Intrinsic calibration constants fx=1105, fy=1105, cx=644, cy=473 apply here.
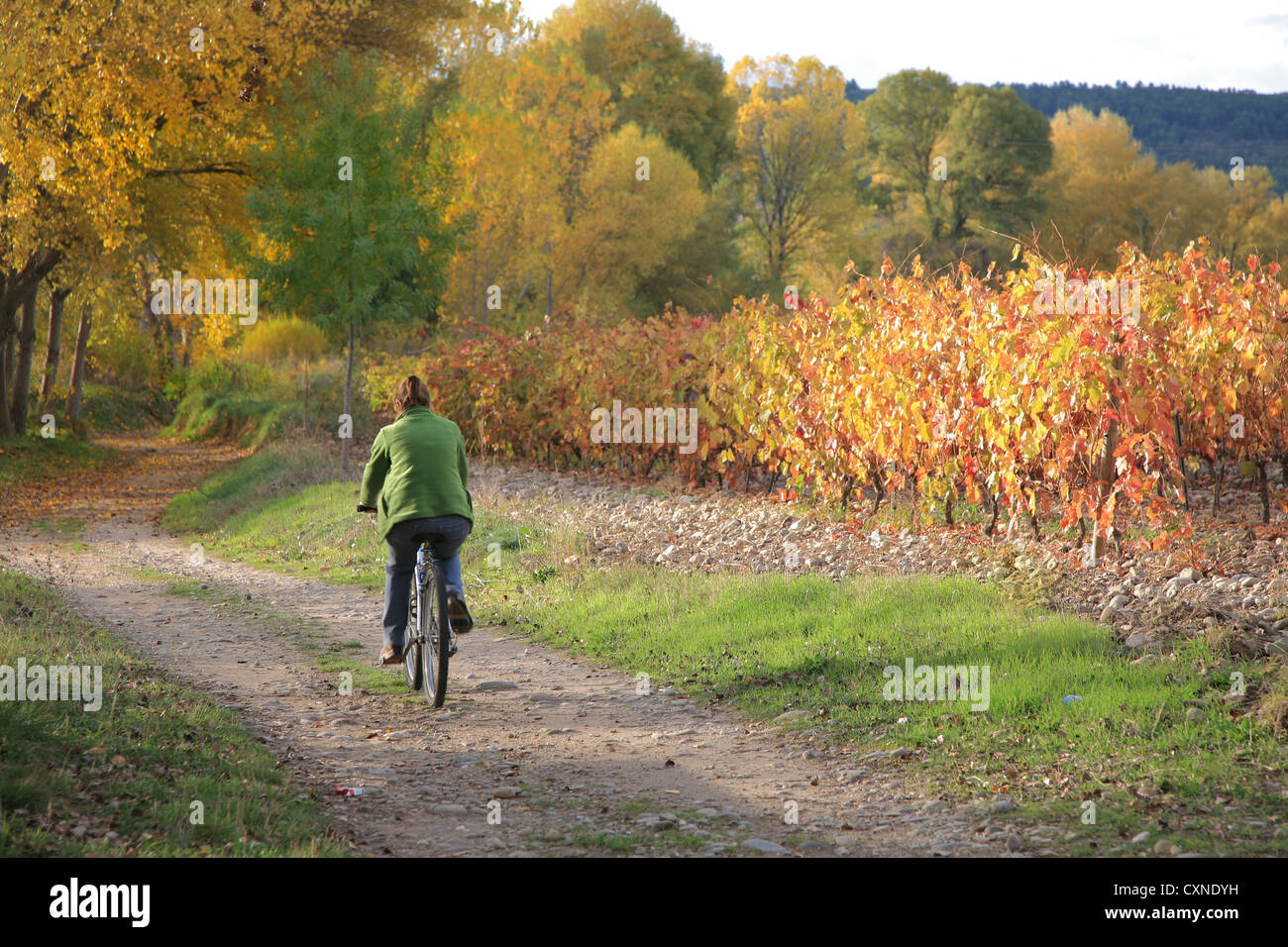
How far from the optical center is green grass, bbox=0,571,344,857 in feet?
13.2

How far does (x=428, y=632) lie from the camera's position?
680cm

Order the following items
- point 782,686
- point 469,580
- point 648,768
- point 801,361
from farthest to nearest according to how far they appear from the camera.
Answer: point 801,361 → point 469,580 → point 782,686 → point 648,768

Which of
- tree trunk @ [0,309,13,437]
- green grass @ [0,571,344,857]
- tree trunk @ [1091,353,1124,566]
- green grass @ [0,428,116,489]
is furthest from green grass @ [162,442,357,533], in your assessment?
tree trunk @ [1091,353,1124,566]

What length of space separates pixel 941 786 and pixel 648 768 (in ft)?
4.70

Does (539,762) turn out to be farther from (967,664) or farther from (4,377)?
(4,377)

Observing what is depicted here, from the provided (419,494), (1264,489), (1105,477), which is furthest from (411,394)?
(1264,489)

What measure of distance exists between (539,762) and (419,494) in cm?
189

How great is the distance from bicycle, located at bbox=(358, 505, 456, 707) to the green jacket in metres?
0.26

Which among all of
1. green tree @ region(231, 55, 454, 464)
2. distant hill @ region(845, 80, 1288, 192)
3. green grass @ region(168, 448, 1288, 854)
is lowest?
green grass @ region(168, 448, 1288, 854)

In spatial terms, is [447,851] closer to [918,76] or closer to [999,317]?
[999,317]

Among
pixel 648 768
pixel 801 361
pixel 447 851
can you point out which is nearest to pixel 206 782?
pixel 447 851

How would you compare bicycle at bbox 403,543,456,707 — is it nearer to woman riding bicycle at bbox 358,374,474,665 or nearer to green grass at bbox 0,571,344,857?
woman riding bicycle at bbox 358,374,474,665

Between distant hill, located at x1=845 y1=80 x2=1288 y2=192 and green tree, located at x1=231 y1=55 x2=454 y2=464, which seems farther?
distant hill, located at x1=845 y1=80 x2=1288 y2=192

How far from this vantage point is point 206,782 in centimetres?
471
